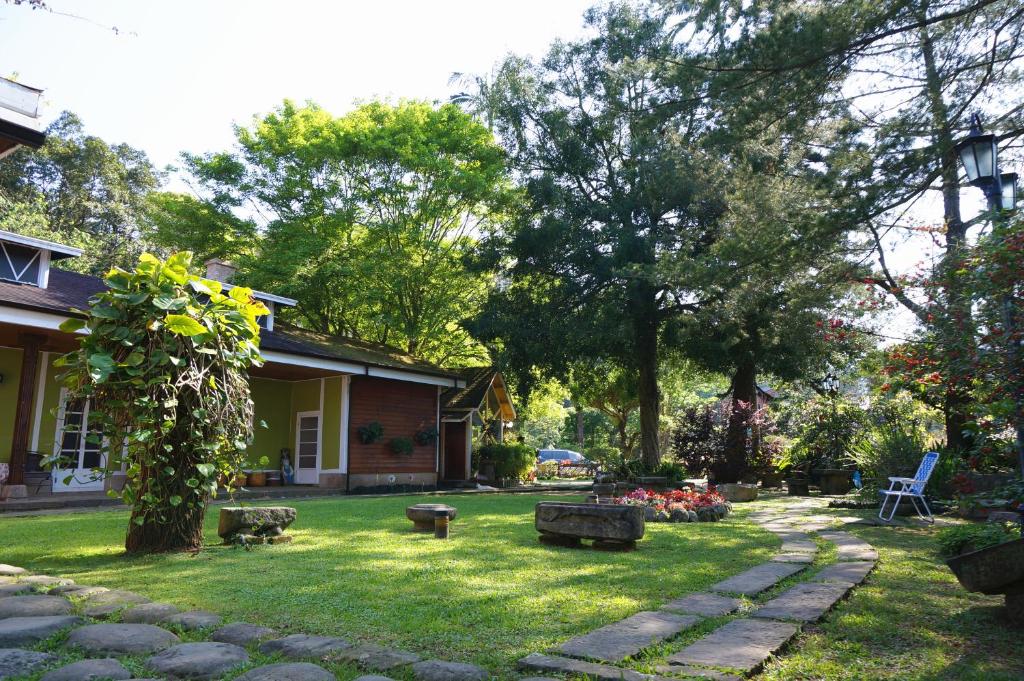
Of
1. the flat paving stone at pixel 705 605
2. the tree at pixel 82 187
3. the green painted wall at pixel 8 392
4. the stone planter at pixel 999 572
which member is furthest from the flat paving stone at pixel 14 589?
the tree at pixel 82 187

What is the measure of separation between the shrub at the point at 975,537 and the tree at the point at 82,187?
35.3 meters

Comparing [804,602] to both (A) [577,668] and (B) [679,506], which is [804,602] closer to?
(A) [577,668]

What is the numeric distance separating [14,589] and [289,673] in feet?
9.00

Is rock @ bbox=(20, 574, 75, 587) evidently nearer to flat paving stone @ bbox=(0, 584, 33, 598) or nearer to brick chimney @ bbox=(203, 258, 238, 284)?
flat paving stone @ bbox=(0, 584, 33, 598)

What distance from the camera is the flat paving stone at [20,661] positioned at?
2.85 metres

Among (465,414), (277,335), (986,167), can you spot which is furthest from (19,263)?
(986,167)

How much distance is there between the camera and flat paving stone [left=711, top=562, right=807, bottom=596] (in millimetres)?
4672

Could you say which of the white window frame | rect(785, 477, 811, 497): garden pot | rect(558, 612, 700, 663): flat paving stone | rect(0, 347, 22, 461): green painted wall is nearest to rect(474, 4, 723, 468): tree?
rect(785, 477, 811, 497): garden pot

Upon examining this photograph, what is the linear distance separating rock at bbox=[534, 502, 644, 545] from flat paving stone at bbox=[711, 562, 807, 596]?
3.98 feet

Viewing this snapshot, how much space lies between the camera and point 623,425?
1267 inches

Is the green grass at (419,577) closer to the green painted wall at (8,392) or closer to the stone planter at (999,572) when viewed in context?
the stone planter at (999,572)

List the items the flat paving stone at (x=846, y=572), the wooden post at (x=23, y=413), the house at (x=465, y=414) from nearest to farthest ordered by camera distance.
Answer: the flat paving stone at (x=846, y=572) < the wooden post at (x=23, y=413) < the house at (x=465, y=414)

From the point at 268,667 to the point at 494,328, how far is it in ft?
47.3

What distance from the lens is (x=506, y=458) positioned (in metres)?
21.6
